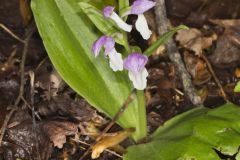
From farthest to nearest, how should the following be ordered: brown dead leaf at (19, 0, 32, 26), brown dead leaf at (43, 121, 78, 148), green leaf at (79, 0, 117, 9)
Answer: brown dead leaf at (19, 0, 32, 26), brown dead leaf at (43, 121, 78, 148), green leaf at (79, 0, 117, 9)

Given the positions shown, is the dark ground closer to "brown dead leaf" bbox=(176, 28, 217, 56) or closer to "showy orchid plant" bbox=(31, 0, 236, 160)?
"brown dead leaf" bbox=(176, 28, 217, 56)

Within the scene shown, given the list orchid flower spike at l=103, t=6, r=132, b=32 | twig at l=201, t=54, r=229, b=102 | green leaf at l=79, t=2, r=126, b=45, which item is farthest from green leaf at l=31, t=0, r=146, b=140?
twig at l=201, t=54, r=229, b=102

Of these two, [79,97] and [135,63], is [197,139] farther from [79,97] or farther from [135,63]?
[79,97]

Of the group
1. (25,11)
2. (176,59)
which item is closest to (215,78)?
(176,59)

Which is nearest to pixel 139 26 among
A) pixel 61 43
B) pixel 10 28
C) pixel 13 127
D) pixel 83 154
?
pixel 61 43

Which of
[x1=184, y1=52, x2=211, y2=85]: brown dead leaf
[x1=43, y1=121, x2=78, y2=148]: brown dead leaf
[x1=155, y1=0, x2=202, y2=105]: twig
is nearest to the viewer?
[x1=43, y1=121, x2=78, y2=148]: brown dead leaf

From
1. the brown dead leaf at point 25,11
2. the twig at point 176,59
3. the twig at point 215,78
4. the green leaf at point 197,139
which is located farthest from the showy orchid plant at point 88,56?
the brown dead leaf at point 25,11
